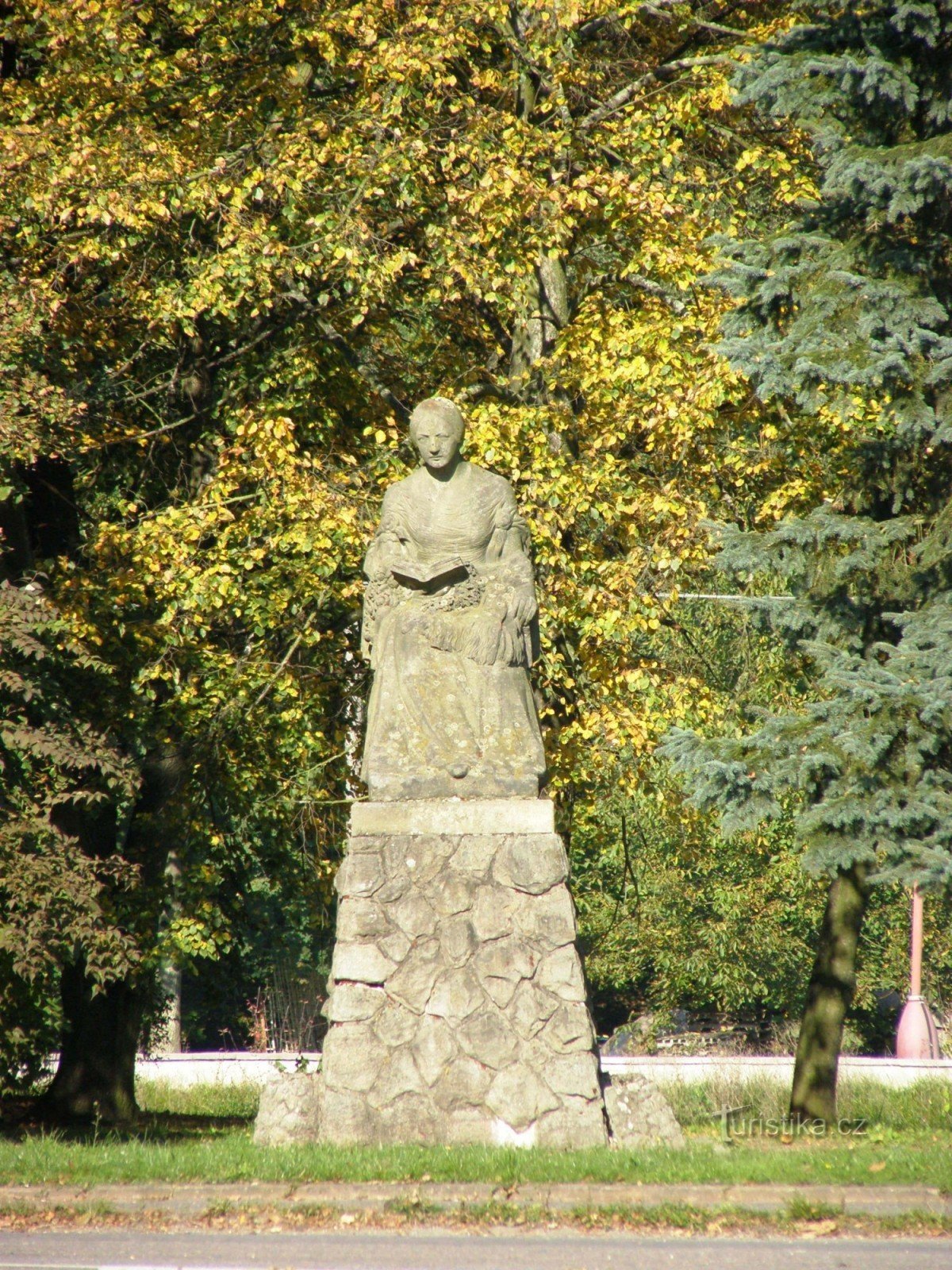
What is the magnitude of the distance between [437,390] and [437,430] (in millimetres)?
5858

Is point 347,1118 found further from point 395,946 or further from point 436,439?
point 436,439

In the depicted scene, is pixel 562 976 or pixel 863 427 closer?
pixel 562 976

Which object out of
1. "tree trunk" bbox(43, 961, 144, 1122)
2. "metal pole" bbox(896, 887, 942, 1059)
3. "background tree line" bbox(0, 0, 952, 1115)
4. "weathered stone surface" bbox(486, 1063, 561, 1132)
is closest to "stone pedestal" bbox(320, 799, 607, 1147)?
"weathered stone surface" bbox(486, 1063, 561, 1132)

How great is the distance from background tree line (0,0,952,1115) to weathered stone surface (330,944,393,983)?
86.1 inches

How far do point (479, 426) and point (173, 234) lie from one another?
314cm

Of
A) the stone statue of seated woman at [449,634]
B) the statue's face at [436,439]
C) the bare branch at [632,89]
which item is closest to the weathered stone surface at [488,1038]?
the stone statue of seated woman at [449,634]

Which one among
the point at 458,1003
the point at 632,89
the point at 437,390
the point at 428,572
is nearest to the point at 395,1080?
the point at 458,1003

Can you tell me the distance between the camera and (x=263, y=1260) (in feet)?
20.5

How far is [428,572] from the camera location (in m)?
9.02

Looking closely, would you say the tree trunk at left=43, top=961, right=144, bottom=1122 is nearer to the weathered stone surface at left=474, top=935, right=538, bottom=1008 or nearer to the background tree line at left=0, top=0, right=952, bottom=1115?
the background tree line at left=0, top=0, right=952, bottom=1115

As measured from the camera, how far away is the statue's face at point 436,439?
9.10 meters

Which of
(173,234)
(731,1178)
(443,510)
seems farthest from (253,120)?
(731,1178)

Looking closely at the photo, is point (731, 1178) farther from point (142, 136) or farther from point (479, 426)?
point (142, 136)

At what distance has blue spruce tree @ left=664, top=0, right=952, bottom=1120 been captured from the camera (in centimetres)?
988
